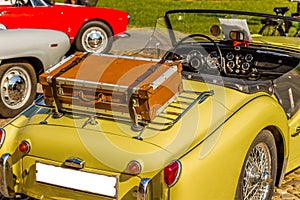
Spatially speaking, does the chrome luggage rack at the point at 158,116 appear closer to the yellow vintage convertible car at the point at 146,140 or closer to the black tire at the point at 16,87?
the yellow vintage convertible car at the point at 146,140

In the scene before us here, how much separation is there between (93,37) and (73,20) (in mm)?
633

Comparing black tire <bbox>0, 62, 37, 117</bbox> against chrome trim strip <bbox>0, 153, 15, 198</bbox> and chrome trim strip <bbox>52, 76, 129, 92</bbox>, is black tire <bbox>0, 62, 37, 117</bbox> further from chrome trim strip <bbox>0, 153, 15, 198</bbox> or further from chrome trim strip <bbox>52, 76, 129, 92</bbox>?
chrome trim strip <bbox>52, 76, 129, 92</bbox>

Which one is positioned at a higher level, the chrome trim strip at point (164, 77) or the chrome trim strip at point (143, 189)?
the chrome trim strip at point (164, 77)

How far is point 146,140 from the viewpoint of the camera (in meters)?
3.44

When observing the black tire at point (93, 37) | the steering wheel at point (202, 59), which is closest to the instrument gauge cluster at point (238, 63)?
the steering wheel at point (202, 59)

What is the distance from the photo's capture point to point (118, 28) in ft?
36.6

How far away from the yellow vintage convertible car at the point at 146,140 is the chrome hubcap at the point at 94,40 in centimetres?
682

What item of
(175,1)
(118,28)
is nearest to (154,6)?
(175,1)

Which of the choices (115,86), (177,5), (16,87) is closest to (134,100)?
(115,86)

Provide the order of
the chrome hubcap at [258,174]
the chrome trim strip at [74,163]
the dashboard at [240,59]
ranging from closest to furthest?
the chrome trim strip at [74,163]
the chrome hubcap at [258,174]
the dashboard at [240,59]

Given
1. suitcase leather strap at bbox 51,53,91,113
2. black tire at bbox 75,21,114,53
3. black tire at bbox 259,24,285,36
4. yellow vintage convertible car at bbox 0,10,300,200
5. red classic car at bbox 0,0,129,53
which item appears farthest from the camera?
black tire at bbox 75,21,114,53

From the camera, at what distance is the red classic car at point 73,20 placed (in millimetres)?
9852

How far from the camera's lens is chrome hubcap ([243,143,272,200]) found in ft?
12.4

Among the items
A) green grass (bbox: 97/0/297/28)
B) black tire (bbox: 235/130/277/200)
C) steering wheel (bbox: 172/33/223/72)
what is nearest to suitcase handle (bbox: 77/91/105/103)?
black tire (bbox: 235/130/277/200)
